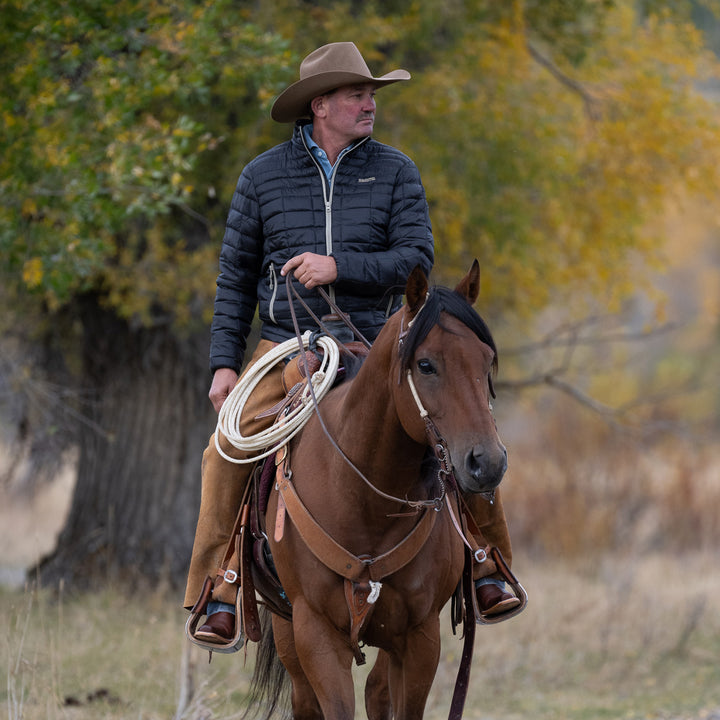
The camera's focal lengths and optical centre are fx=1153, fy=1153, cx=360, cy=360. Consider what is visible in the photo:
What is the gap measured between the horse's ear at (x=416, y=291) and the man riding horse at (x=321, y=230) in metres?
0.74

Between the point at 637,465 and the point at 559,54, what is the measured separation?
4.98m

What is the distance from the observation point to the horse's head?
3449 millimetres

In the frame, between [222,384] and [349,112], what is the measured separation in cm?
128

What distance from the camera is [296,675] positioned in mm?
4883

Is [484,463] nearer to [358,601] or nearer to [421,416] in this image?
[421,416]

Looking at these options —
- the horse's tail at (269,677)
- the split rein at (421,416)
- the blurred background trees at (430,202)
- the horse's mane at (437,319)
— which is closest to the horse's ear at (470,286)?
the horse's mane at (437,319)

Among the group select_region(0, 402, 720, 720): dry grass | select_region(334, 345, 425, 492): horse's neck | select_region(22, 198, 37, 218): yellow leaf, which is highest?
select_region(334, 345, 425, 492): horse's neck

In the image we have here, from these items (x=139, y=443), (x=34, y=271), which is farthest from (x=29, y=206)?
(x=139, y=443)

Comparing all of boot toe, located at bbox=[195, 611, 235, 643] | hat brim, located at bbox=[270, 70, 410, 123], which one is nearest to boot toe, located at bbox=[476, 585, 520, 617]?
boot toe, located at bbox=[195, 611, 235, 643]

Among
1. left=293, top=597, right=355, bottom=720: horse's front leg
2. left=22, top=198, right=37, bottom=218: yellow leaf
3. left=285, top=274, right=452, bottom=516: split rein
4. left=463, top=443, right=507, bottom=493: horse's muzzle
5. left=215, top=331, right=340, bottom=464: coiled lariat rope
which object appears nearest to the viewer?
left=463, top=443, right=507, bottom=493: horse's muzzle

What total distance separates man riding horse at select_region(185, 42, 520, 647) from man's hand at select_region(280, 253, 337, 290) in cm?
10

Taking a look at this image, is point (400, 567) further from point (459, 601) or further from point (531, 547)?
point (531, 547)

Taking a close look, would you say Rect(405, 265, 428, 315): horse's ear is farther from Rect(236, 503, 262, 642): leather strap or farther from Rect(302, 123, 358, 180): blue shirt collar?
Rect(236, 503, 262, 642): leather strap

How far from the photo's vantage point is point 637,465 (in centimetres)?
1386
